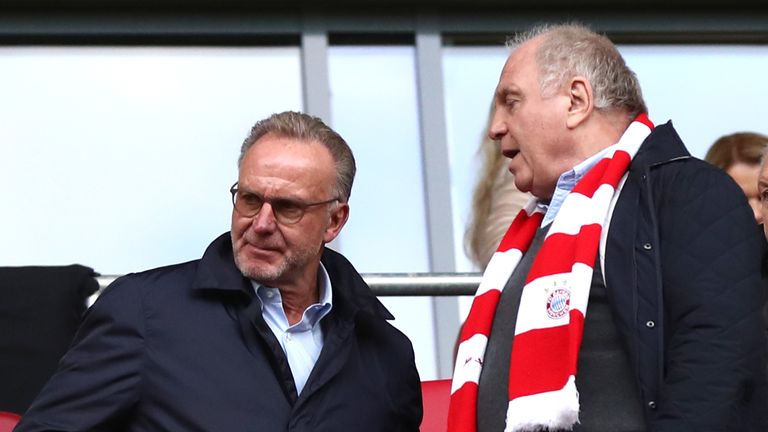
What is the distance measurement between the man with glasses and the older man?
0.35m

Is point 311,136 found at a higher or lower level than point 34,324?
higher

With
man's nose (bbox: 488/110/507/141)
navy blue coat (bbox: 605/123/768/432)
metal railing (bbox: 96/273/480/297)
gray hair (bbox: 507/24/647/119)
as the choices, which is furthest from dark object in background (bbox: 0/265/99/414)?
navy blue coat (bbox: 605/123/768/432)

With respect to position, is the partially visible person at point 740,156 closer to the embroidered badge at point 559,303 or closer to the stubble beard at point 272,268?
the stubble beard at point 272,268

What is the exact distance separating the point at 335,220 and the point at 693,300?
1220 millimetres

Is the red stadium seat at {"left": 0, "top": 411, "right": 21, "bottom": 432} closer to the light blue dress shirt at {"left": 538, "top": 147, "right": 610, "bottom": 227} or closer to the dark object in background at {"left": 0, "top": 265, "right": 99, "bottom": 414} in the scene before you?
the dark object in background at {"left": 0, "top": 265, "right": 99, "bottom": 414}

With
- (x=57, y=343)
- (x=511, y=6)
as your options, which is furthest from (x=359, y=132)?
(x=57, y=343)

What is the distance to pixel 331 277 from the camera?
4.75 metres

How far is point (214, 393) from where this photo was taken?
4277 millimetres

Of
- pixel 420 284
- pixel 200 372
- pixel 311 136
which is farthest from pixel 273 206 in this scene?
pixel 420 284

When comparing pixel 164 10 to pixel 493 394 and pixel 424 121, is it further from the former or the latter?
pixel 493 394

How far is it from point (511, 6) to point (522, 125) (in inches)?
135

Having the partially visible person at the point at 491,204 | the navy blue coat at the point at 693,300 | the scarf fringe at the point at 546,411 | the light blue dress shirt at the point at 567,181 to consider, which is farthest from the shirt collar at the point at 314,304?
the partially visible person at the point at 491,204

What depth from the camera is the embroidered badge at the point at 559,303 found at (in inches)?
157

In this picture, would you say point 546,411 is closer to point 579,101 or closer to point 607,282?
point 607,282
